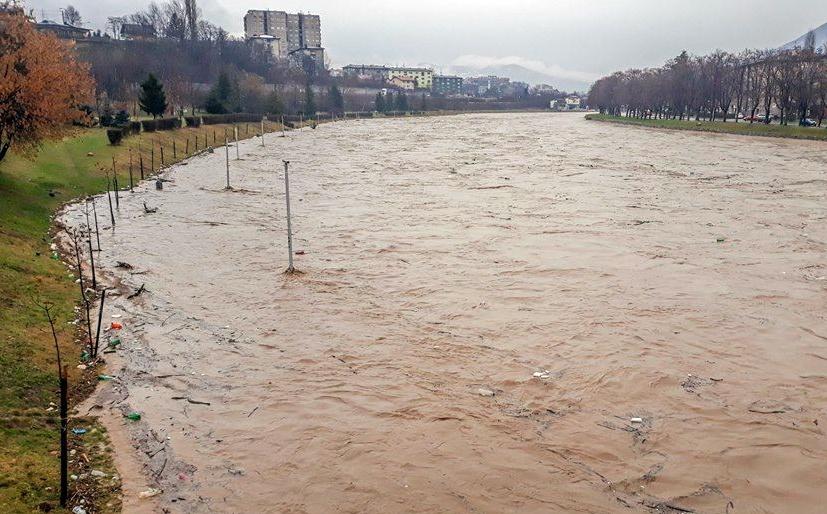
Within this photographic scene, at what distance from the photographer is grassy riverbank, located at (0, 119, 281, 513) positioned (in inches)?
326

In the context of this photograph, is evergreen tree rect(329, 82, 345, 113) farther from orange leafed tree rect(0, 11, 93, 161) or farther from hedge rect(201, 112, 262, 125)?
orange leafed tree rect(0, 11, 93, 161)

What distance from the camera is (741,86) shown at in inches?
4060

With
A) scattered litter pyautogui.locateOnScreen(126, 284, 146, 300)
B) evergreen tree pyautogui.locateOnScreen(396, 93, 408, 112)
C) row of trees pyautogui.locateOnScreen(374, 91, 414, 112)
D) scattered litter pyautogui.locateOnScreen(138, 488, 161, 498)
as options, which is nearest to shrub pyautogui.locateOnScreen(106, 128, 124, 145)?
scattered litter pyautogui.locateOnScreen(126, 284, 146, 300)

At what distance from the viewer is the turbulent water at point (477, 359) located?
9359mm

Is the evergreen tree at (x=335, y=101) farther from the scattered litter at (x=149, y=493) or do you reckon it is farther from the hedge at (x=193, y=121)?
the scattered litter at (x=149, y=493)

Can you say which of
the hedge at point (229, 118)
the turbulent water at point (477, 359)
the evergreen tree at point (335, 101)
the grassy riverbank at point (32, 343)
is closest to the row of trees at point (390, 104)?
the evergreen tree at point (335, 101)

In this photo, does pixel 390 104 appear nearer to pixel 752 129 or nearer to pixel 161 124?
pixel 752 129

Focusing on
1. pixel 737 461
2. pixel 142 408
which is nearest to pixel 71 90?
pixel 142 408

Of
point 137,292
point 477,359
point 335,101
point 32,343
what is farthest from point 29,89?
point 335,101

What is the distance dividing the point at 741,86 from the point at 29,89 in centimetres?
10769

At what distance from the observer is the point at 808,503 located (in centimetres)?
894

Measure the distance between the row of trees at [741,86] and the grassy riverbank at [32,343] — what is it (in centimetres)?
8331

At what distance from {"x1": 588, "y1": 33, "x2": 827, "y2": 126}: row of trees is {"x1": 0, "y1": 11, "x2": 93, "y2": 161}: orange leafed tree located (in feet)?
267

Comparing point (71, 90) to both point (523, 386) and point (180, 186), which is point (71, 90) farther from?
point (523, 386)
